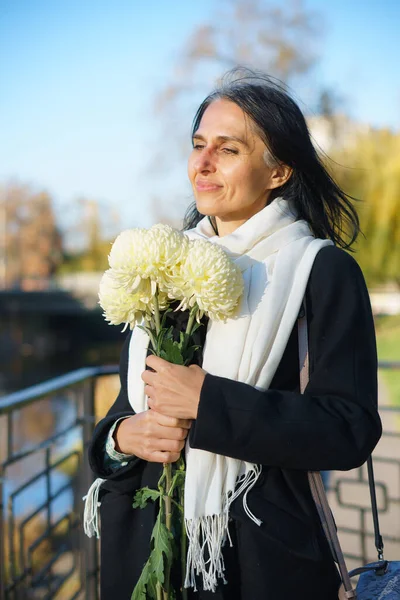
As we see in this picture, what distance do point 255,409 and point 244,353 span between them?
0.11 m

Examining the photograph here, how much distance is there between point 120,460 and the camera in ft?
4.07

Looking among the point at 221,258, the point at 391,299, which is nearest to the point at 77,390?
the point at 221,258

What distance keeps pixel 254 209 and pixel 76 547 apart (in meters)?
2.02

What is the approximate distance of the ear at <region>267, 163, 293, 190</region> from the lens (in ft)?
4.22

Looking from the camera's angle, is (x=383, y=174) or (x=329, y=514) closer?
(x=329, y=514)

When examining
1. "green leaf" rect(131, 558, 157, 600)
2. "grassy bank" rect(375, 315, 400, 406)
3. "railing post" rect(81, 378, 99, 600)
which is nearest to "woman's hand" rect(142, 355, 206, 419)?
"green leaf" rect(131, 558, 157, 600)

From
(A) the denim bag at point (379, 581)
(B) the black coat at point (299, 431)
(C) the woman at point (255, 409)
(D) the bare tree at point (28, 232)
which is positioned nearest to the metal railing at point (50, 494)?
(C) the woman at point (255, 409)

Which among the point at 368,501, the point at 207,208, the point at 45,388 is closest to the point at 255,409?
the point at 207,208

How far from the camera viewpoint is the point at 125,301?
108 centimetres

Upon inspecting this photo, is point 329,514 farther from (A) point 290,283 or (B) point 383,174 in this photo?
(B) point 383,174

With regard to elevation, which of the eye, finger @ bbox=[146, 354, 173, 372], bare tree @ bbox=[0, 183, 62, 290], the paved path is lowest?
the paved path

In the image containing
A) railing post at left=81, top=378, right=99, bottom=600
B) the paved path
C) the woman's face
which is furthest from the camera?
the paved path

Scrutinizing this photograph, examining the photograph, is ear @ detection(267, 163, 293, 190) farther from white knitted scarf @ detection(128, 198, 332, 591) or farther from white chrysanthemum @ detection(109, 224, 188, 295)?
white chrysanthemum @ detection(109, 224, 188, 295)

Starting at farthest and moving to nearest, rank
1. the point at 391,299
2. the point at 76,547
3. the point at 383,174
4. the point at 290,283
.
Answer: the point at 391,299, the point at 383,174, the point at 76,547, the point at 290,283
